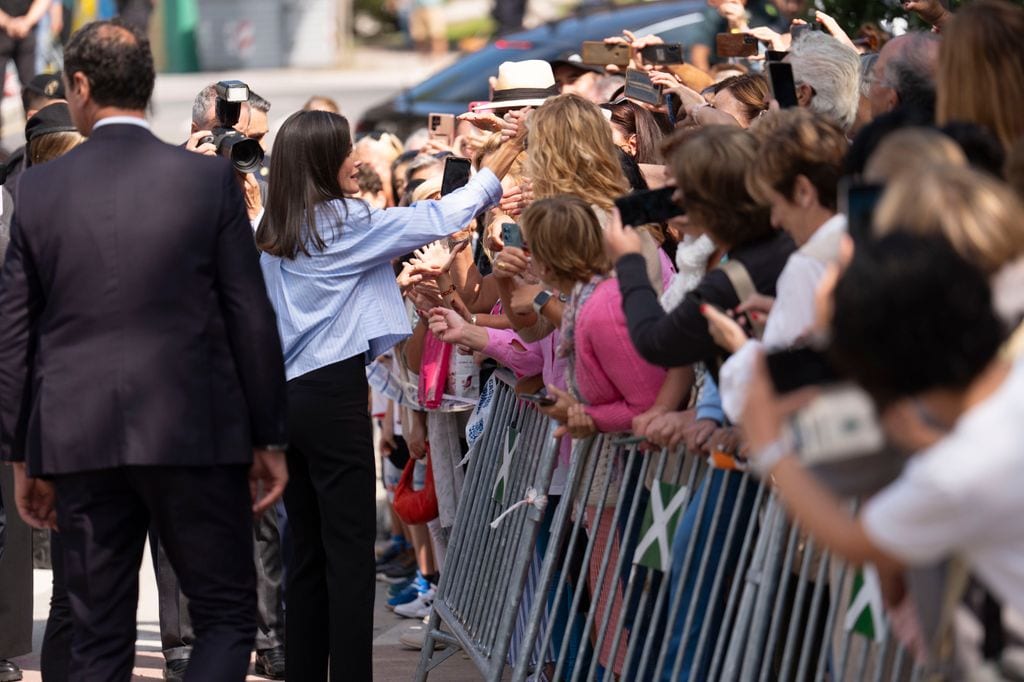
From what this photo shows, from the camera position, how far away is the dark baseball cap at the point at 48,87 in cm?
898

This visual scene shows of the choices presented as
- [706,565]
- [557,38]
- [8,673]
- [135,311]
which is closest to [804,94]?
[706,565]

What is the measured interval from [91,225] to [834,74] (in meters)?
2.28

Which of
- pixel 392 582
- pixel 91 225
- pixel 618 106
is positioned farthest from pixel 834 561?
pixel 392 582

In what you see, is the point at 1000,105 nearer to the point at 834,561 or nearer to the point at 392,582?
the point at 834,561

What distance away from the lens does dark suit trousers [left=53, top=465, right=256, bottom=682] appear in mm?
4352

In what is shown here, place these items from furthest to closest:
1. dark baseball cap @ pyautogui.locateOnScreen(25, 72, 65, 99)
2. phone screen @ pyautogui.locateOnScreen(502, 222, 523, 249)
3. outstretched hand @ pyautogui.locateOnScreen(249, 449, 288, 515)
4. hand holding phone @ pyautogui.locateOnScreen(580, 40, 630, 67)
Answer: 1. dark baseball cap @ pyautogui.locateOnScreen(25, 72, 65, 99)
2. hand holding phone @ pyautogui.locateOnScreen(580, 40, 630, 67)
3. phone screen @ pyautogui.locateOnScreen(502, 222, 523, 249)
4. outstretched hand @ pyautogui.locateOnScreen(249, 449, 288, 515)

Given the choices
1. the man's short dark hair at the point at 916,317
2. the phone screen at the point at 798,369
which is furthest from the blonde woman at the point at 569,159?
the man's short dark hair at the point at 916,317

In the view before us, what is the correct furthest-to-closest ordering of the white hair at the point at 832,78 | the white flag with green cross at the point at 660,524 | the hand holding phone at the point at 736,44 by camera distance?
the hand holding phone at the point at 736,44
the white hair at the point at 832,78
the white flag with green cross at the point at 660,524

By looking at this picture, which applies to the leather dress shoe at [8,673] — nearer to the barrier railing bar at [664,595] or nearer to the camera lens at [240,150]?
the camera lens at [240,150]

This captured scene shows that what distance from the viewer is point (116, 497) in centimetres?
441

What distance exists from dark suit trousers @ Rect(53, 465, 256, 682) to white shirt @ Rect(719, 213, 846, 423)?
1.45 meters

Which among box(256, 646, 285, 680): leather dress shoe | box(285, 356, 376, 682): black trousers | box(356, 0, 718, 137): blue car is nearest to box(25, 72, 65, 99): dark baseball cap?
box(256, 646, 285, 680): leather dress shoe

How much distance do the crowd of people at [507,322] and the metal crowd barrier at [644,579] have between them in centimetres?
7

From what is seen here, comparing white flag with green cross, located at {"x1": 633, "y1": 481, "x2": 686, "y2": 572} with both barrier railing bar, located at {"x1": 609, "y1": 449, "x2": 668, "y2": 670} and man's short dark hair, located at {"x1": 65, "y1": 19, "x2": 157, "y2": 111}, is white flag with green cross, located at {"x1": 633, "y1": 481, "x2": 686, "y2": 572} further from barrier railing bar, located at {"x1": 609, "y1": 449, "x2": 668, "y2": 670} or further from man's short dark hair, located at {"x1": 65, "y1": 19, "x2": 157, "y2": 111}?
man's short dark hair, located at {"x1": 65, "y1": 19, "x2": 157, "y2": 111}
